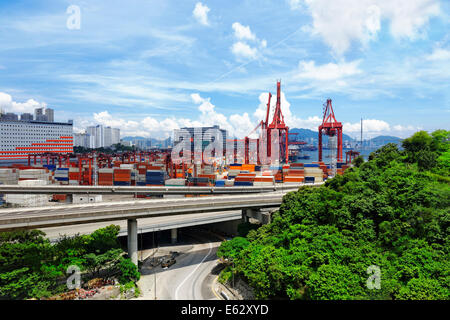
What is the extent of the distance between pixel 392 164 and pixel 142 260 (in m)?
17.4

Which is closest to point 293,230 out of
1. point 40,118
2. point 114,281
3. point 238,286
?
point 238,286

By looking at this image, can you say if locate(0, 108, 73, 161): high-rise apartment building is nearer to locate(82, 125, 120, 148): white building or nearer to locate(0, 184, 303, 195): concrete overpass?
locate(0, 184, 303, 195): concrete overpass

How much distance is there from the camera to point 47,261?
43.8ft

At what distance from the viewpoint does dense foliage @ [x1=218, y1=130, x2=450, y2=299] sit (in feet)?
29.3

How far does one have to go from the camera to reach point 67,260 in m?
13.6

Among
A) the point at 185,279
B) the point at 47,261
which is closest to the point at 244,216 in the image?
the point at 185,279

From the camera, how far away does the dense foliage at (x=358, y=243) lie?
8.94 metres

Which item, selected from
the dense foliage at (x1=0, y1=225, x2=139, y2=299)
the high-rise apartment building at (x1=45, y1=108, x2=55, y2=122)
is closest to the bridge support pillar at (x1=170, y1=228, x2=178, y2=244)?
the dense foliage at (x1=0, y1=225, x2=139, y2=299)

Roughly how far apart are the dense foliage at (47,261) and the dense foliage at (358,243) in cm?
614

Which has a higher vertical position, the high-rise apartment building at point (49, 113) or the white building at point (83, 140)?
the high-rise apartment building at point (49, 113)

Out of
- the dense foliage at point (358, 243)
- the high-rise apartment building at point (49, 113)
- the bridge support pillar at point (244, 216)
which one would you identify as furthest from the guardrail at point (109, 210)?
the high-rise apartment building at point (49, 113)

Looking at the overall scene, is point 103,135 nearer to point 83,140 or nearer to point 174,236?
point 83,140

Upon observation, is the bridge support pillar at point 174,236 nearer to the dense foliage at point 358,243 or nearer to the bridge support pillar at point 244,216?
the bridge support pillar at point 244,216

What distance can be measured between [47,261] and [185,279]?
6.77m
